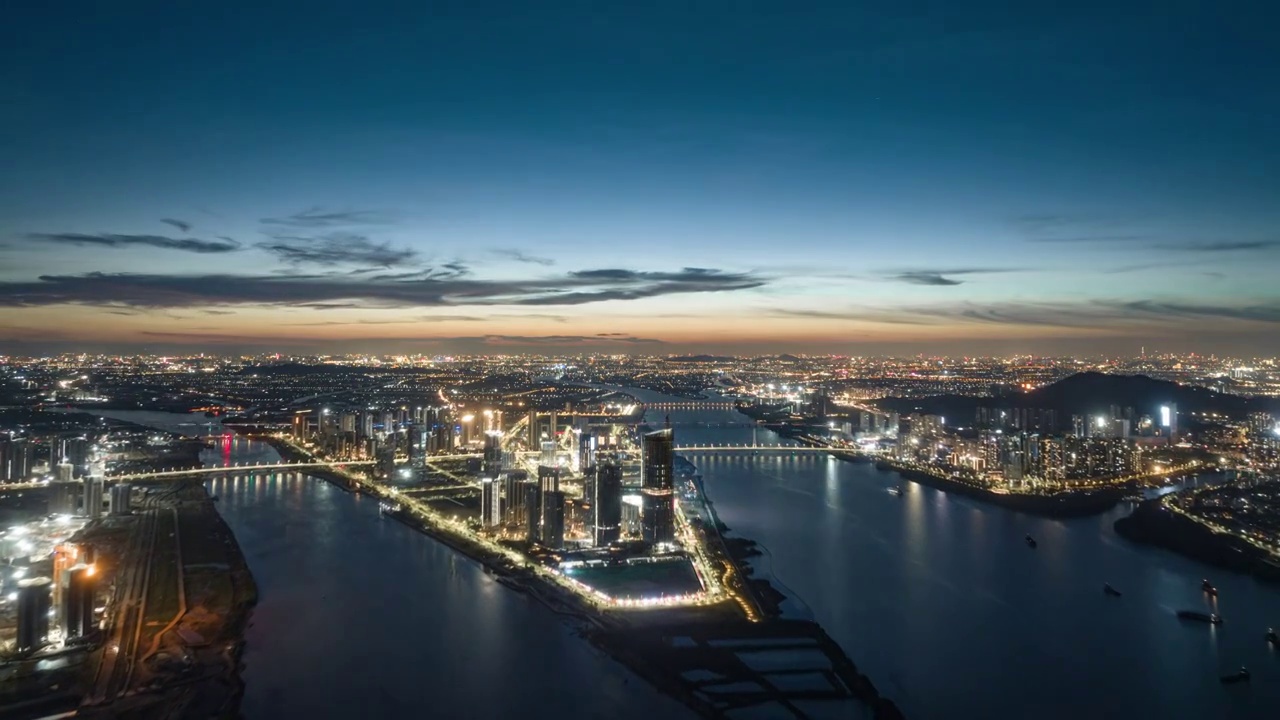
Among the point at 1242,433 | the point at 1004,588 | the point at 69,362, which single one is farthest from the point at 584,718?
the point at 69,362

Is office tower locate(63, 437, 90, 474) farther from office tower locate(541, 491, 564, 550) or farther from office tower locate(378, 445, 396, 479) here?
office tower locate(541, 491, 564, 550)

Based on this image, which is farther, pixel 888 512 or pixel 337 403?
pixel 337 403

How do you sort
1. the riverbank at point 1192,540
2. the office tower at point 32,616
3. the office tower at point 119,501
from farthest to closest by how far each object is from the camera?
the office tower at point 119,501 → the riverbank at point 1192,540 → the office tower at point 32,616

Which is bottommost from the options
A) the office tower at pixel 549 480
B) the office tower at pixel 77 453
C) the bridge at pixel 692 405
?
the bridge at pixel 692 405

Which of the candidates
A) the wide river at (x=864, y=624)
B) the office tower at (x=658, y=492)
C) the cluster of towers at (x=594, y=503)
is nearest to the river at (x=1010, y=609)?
the wide river at (x=864, y=624)

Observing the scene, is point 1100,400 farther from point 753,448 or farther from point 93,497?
point 93,497

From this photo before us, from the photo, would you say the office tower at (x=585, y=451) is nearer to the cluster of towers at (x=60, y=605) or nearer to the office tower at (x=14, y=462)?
the cluster of towers at (x=60, y=605)

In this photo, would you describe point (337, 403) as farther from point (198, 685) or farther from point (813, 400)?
point (198, 685)
